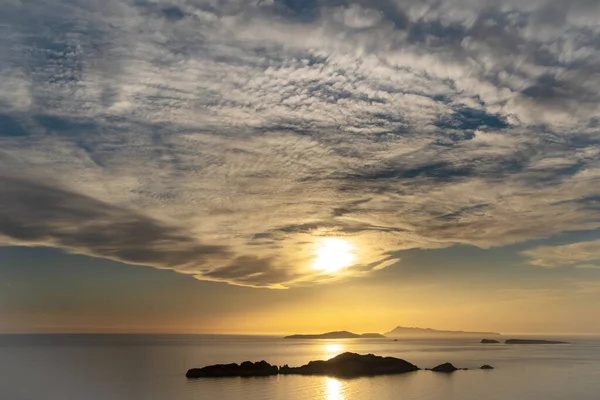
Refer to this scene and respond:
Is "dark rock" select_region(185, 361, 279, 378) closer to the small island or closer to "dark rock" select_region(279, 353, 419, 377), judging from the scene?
the small island

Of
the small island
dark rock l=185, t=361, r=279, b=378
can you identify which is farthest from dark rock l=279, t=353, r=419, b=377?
dark rock l=185, t=361, r=279, b=378

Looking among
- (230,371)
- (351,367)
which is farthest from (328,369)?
(230,371)

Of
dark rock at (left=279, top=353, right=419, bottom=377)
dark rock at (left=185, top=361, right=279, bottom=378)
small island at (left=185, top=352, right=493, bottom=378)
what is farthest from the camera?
dark rock at (left=279, top=353, right=419, bottom=377)

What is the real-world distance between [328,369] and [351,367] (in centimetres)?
668

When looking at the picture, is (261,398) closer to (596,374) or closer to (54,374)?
(54,374)

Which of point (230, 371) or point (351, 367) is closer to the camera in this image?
point (230, 371)

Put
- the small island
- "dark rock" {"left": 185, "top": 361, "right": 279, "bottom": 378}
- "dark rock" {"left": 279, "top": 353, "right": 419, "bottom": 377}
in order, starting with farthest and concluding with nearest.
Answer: "dark rock" {"left": 279, "top": 353, "right": 419, "bottom": 377} < the small island < "dark rock" {"left": 185, "top": 361, "right": 279, "bottom": 378}

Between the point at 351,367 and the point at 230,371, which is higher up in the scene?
the point at 230,371

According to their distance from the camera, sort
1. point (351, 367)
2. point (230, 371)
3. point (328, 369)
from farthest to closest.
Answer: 1. point (328, 369)
2. point (351, 367)
3. point (230, 371)

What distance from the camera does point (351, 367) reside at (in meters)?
145

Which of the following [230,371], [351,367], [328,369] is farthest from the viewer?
[328,369]

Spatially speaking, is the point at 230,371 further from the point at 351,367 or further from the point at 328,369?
the point at 351,367

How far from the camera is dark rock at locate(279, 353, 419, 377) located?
14450 cm

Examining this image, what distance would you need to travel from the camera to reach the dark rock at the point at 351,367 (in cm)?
14450
